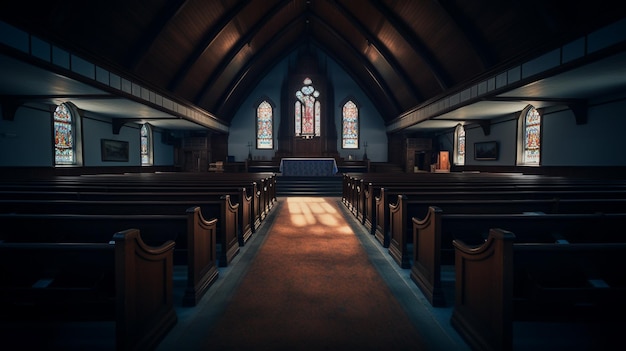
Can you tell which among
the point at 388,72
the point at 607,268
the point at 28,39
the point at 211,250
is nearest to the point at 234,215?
the point at 211,250

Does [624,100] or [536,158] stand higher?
[624,100]

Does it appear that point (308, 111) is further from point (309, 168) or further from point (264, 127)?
point (309, 168)

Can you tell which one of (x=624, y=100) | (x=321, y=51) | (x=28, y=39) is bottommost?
(x=624, y=100)

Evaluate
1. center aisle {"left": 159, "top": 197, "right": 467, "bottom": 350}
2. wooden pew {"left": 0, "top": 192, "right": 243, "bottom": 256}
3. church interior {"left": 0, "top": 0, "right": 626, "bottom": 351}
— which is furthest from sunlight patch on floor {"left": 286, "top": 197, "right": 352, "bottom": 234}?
wooden pew {"left": 0, "top": 192, "right": 243, "bottom": 256}

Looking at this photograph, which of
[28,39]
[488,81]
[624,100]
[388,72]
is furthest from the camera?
[388,72]

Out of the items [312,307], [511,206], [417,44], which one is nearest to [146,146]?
[417,44]

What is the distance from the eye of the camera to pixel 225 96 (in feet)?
54.0

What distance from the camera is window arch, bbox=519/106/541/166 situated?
11.4m

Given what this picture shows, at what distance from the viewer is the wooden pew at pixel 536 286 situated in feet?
5.63

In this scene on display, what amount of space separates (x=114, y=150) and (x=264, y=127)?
27.5 feet

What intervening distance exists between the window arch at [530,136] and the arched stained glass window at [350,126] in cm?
911

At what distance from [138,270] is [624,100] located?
11.5m

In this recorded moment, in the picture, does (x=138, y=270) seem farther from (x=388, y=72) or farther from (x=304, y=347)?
(x=388, y=72)

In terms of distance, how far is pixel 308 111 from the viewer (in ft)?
61.4
